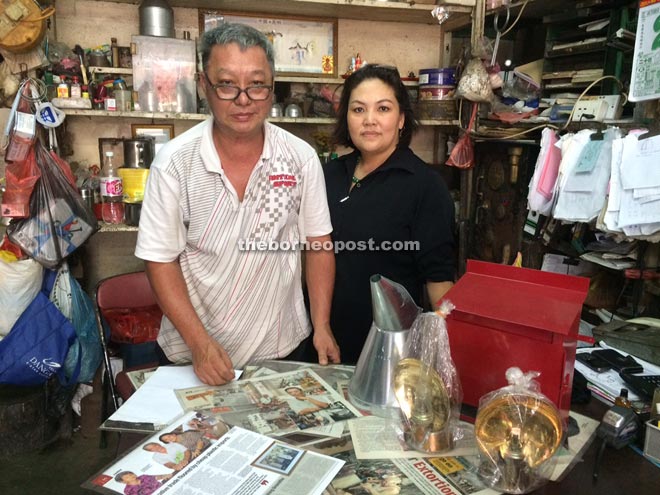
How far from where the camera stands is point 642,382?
1.22 m

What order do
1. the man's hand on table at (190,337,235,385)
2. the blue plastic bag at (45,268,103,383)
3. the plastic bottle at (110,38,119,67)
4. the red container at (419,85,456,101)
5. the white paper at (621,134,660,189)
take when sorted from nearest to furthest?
the man's hand on table at (190,337,235,385) → the white paper at (621,134,660,189) → the blue plastic bag at (45,268,103,383) → the plastic bottle at (110,38,119,67) → the red container at (419,85,456,101)

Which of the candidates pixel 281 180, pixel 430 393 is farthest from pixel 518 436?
pixel 281 180

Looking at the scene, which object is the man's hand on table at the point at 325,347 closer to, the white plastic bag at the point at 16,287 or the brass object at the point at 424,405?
the brass object at the point at 424,405

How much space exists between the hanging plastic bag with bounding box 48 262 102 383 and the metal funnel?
191 centimetres

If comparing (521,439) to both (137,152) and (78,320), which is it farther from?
(137,152)

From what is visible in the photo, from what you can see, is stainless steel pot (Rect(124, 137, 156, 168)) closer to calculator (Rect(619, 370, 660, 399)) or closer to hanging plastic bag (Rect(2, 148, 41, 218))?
hanging plastic bag (Rect(2, 148, 41, 218))

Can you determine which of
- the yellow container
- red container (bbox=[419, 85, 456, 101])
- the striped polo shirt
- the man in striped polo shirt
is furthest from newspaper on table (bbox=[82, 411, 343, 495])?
red container (bbox=[419, 85, 456, 101])

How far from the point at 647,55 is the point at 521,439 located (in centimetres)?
198

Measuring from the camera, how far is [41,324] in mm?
2301

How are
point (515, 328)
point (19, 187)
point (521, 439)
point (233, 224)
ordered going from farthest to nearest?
1. point (19, 187)
2. point (233, 224)
3. point (515, 328)
4. point (521, 439)

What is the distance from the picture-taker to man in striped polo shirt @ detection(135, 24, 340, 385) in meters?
1.24

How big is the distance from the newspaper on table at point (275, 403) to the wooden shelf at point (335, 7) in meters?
2.19

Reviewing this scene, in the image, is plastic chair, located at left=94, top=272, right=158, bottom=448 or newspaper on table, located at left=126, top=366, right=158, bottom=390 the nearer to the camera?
newspaper on table, located at left=126, top=366, right=158, bottom=390

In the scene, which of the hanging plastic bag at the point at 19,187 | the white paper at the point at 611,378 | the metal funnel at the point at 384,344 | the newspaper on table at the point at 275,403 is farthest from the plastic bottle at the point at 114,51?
the white paper at the point at 611,378
